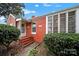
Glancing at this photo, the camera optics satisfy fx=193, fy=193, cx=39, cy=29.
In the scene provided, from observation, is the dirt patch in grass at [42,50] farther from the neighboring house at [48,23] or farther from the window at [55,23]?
the window at [55,23]

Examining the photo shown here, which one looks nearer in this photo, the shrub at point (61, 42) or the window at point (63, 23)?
the shrub at point (61, 42)

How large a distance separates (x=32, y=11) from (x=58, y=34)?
0.59m

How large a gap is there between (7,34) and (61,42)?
→ 0.92 metres

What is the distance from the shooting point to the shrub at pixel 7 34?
3245mm

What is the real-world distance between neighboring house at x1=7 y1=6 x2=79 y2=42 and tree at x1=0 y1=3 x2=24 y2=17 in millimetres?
83

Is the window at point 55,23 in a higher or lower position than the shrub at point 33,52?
higher

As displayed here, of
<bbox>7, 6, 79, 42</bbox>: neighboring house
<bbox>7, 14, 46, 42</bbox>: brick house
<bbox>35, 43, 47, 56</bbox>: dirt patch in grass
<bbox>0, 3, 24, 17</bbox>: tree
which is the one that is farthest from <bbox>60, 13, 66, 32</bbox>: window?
<bbox>0, 3, 24, 17</bbox>: tree

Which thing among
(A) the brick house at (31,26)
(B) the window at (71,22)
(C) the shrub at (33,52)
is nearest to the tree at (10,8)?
(A) the brick house at (31,26)

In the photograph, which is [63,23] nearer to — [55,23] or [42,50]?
[55,23]

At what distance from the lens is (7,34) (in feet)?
10.7

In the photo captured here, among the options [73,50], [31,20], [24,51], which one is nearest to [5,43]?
[24,51]

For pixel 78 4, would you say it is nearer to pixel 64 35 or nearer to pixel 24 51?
pixel 64 35

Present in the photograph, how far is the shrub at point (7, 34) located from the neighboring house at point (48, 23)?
0.09 m

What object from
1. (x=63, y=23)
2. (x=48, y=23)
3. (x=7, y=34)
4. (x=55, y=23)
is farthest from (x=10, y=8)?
(x=63, y=23)
